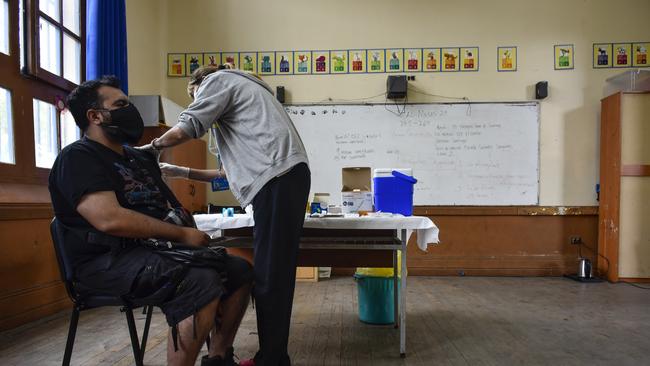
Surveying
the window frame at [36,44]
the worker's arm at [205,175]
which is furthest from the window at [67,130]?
the worker's arm at [205,175]

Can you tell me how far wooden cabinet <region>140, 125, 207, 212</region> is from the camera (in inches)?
137

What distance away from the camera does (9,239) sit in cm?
A: 234

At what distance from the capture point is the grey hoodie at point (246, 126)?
1528 mm

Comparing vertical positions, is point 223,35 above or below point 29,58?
above

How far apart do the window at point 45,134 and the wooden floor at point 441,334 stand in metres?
1.07

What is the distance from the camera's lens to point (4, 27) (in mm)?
2461

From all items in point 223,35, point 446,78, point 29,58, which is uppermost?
point 223,35

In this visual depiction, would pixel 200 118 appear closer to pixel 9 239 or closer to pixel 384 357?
pixel 384 357

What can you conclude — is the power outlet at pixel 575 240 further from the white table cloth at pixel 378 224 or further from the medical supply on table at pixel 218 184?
the medical supply on table at pixel 218 184

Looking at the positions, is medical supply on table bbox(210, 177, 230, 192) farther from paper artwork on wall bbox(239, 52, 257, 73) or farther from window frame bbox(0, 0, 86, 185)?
paper artwork on wall bbox(239, 52, 257, 73)

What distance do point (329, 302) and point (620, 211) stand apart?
9.78ft

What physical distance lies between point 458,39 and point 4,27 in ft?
12.6

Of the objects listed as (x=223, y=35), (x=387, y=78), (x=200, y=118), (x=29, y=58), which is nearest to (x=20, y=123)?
(x=29, y=58)

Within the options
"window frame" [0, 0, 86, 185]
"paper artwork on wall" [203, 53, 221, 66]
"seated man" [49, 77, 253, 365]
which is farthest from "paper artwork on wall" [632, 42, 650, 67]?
"window frame" [0, 0, 86, 185]
